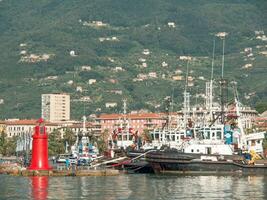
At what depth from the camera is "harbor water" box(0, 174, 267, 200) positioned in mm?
82562

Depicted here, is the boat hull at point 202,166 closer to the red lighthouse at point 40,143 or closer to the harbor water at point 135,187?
the harbor water at point 135,187

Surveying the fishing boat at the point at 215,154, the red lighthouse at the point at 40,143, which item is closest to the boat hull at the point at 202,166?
the fishing boat at the point at 215,154

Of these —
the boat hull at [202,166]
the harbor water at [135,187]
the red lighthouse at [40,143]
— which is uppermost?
the red lighthouse at [40,143]

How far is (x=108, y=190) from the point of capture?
87.4 metres

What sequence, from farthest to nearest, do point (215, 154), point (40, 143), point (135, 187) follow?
point (215, 154)
point (40, 143)
point (135, 187)

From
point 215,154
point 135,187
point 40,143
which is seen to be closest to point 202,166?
point 215,154

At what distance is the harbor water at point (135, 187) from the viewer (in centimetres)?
8256

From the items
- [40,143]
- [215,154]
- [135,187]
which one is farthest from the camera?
[215,154]

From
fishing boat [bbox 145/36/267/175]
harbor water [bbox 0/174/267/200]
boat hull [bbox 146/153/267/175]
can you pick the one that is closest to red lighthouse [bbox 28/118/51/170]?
harbor water [bbox 0/174/267/200]

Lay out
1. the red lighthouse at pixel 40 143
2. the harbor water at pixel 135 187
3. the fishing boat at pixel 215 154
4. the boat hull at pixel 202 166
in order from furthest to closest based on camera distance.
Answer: the fishing boat at pixel 215 154, the boat hull at pixel 202 166, the red lighthouse at pixel 40 143, the harbor water at pixel 135 187

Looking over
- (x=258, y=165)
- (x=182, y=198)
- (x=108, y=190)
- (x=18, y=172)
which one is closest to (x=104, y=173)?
(x=18, y=172)

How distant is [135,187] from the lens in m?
92.8

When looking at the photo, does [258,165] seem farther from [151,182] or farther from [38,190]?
[38,190]

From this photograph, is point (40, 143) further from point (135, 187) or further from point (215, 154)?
point (215, 154)
